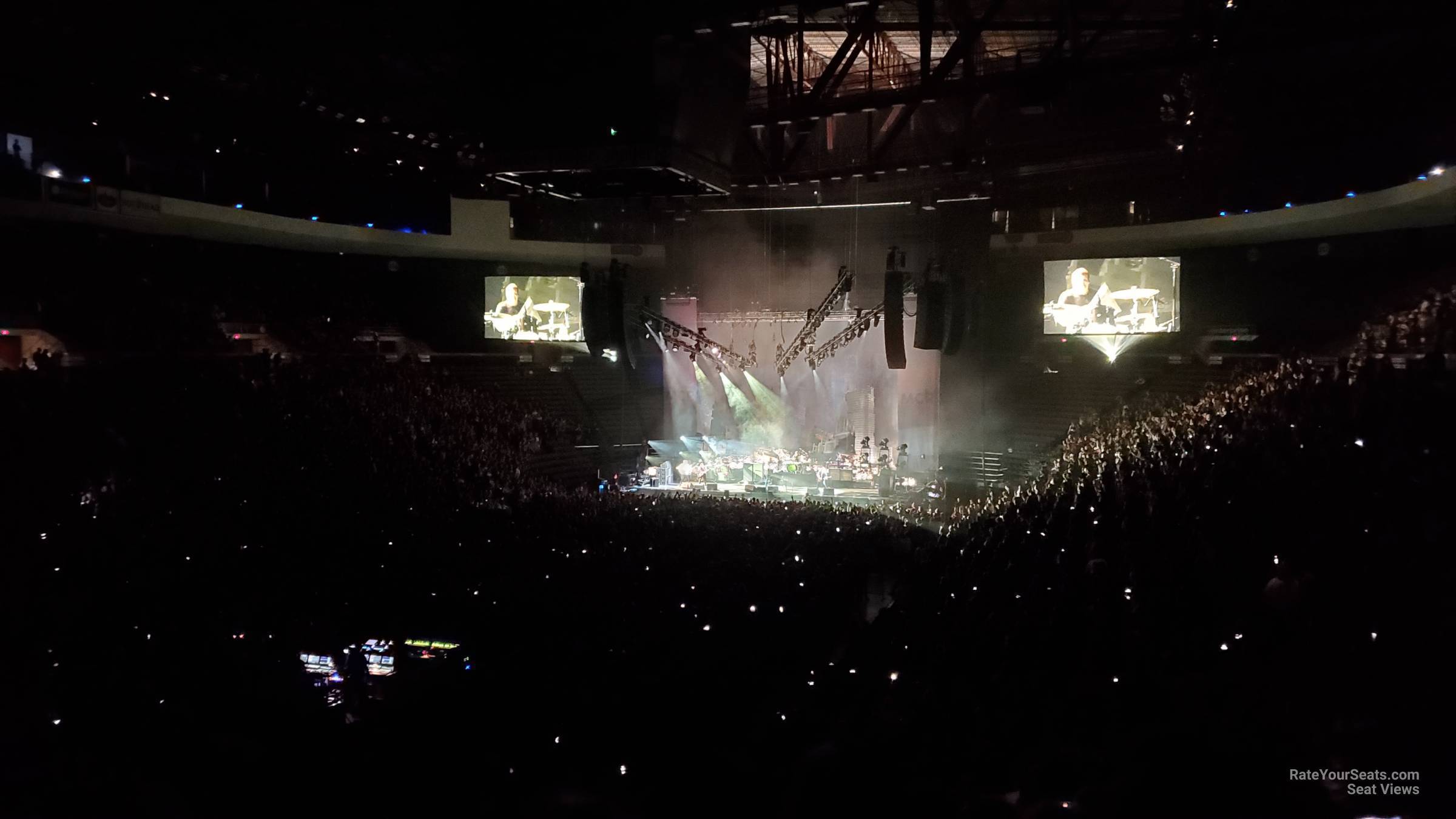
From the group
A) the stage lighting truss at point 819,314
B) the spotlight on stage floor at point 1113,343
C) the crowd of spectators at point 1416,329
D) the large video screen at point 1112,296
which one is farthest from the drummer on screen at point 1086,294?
the stage lighting truss at point 819,314

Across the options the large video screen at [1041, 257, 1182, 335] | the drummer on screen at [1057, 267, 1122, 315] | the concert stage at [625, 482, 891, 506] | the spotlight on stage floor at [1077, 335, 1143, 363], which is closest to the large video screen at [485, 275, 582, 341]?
the concert stage at [625, 482, 891, 506]

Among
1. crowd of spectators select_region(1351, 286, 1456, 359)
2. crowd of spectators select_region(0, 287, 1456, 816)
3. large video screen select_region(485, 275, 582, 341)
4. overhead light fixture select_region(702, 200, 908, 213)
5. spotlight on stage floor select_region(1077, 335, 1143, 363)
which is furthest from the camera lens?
large video screen select_region(485, 275, 582, 341)

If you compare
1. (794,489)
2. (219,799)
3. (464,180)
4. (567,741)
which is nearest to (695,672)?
(567,741)

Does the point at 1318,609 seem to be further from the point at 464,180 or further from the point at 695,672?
the point at 464,180

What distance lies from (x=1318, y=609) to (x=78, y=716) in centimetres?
717

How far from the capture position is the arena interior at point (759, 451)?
4008 mm

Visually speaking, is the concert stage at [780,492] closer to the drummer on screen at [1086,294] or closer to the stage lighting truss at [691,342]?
the stage lighting truss at [691,342]

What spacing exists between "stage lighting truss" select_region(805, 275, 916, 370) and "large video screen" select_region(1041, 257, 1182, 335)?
3.33 m

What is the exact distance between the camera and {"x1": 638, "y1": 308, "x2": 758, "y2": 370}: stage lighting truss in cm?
1770

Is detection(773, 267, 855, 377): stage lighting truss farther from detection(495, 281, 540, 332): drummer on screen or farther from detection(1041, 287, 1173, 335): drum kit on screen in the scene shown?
detection(495, 281, 540, 332): drummer on screen

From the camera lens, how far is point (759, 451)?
20438 mm

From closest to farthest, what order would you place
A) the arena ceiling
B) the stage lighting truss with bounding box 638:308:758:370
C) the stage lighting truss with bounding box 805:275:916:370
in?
the arena ceiling
the stage lighting truss with bounding box 805:275:916:370
the stage lighting truss with bounding box 638:308:758:370

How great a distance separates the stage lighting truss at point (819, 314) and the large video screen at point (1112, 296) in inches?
168

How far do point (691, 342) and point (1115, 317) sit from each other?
9802 mm
